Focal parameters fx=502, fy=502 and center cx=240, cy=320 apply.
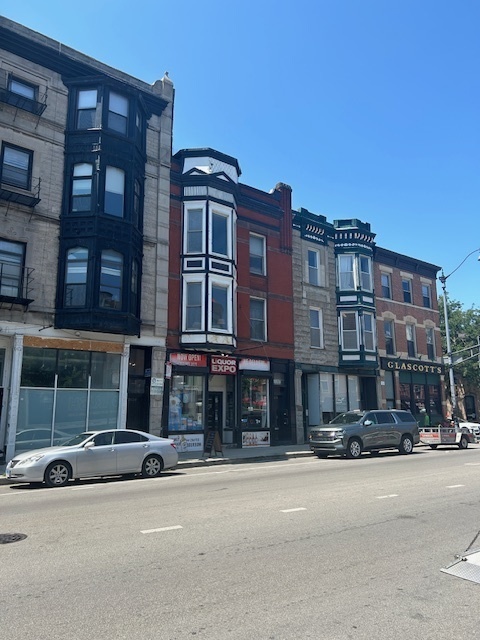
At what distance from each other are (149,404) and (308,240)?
1365cm

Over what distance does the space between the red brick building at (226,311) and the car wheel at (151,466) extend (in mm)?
6404

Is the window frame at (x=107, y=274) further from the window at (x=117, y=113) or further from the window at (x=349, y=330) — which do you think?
the window at (x=349, y=330)

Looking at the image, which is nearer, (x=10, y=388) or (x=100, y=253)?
(x=10, y=388)

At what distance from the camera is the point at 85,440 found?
13.1m

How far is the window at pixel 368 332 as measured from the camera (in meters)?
29.1

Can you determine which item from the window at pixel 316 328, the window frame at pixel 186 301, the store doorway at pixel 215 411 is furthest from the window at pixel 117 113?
the window at pixel 316 328

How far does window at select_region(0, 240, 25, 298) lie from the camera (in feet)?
58.1

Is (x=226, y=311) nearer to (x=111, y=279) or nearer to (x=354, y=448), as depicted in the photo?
(x=111, y=279)

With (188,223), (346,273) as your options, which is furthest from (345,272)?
(188,223)

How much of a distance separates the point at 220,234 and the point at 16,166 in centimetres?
896

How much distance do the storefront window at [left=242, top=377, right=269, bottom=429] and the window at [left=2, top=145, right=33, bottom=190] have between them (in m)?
12.6

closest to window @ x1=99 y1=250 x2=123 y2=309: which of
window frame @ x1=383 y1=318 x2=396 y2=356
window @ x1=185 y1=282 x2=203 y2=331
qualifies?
window @ x1=185 y1=282 x2=203 y2=331

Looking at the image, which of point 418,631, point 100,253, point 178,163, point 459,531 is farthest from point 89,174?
point 418,631

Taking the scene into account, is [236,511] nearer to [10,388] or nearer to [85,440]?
[85,440]
